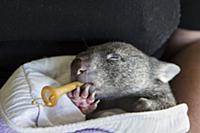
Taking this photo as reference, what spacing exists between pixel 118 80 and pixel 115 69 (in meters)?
0.02

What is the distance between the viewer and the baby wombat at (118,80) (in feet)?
3.23

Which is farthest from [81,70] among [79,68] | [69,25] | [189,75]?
[189,75]

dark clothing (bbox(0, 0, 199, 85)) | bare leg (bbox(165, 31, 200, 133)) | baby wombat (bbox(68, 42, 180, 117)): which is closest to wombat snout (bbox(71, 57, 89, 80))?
baby wombat (bbox(68, 42, 180, 117))

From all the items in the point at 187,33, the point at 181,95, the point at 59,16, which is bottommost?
the point at 181,95

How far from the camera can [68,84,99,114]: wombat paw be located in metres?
0.98

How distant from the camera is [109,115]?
0.95 metres

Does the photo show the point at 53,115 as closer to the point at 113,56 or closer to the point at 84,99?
the point at 84,99

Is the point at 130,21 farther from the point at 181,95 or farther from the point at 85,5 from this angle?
the point at 181,95

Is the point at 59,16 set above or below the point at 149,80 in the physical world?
above

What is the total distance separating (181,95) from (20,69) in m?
0.40

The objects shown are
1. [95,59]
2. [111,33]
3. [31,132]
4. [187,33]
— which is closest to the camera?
[31,132]

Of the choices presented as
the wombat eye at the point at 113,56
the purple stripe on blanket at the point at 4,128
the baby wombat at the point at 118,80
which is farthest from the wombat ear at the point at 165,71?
the purple stripe on blanket at the point at 4,128

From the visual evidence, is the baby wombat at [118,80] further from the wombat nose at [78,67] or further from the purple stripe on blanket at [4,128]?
the purple stripe on blanket at [4,128]

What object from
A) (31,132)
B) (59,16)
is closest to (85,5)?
(59,16)
